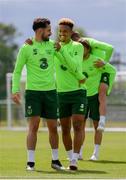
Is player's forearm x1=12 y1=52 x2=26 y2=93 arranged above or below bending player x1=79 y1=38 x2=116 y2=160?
above

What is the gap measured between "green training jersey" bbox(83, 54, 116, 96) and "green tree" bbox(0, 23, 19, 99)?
33005mm

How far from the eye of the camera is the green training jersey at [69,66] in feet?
→ 39.8

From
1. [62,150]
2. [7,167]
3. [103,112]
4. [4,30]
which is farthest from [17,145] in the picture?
[4,30]

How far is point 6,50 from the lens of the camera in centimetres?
6381

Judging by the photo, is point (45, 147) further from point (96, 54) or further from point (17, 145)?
point (96, 54)

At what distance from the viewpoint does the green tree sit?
51062 millimetres

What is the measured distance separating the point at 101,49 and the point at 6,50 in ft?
165

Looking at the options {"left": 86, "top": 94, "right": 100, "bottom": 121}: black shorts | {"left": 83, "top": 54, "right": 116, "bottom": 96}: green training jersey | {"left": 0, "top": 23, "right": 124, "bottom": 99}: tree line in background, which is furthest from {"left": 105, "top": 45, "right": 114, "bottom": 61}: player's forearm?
{"left": 0, "top": 23, "right": 124, "bottom": 99}: tree line in background

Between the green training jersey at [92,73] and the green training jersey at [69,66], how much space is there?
1.52 metres

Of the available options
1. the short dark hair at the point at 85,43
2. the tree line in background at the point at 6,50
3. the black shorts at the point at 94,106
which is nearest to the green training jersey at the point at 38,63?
the short dark hair at the point at 85,43

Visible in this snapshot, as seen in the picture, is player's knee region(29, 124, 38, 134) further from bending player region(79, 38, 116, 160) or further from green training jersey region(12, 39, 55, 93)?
bending player region(79, 38, 116, 160)

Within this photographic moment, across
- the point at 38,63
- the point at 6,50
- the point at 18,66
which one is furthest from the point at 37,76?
the point at 6,50

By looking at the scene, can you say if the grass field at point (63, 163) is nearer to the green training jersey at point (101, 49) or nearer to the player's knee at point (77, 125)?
the player's knee at point (77, 125)

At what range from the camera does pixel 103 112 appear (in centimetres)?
1415
